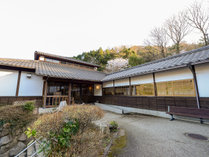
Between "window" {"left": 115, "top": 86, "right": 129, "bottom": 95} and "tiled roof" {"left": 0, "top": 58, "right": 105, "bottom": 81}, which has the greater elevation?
"tiled roof" {"left": 0, "top": 58, "right": 105, "bottom": 81}

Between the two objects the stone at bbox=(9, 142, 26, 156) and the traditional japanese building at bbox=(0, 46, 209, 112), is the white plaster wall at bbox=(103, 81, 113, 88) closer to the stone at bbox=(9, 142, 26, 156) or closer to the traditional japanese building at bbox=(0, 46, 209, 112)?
the traditional japanese building at bbox=(0, 46, 209, 112)

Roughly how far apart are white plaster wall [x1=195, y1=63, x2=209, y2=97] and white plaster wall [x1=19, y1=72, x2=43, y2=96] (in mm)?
11415

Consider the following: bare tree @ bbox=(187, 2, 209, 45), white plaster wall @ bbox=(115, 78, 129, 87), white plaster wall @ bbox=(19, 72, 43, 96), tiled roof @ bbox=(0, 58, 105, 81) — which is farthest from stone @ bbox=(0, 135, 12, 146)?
bare tree @ bbox=(187, 2, 209, 45)

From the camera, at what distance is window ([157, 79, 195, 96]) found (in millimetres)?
5312

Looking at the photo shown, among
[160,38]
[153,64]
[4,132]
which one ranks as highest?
[160,38]

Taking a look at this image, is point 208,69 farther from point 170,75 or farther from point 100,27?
point 100,27

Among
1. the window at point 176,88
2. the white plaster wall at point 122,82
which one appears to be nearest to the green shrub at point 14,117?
the white plaster wall at point 122,82

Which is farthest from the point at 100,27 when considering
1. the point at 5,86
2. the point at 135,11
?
the point at 5,86

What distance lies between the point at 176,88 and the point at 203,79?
132cm

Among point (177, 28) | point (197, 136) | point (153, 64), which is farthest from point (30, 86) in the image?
point (177, 28)

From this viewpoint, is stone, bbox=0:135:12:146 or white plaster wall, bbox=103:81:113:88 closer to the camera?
stone, bbox=0:135:12:146

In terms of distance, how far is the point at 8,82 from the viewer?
6.98 meters

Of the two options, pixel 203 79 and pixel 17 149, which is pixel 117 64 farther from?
pixel 17 149

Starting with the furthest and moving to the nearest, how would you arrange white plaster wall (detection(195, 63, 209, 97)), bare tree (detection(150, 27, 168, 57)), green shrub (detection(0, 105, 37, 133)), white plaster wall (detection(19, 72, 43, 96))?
bare tree (detection(150, 27, 168, 57))
white plaster wall (detection(19, 72, 43, 96))
white plaster wall (detection(195, 63, 209, 97))
green shrub (detection(0, 105, 37, 133))
